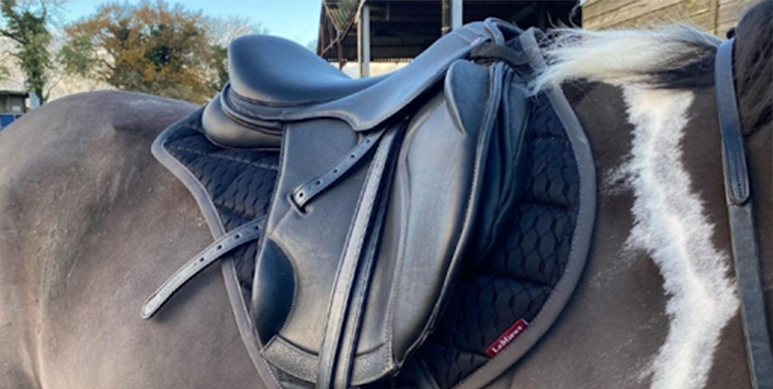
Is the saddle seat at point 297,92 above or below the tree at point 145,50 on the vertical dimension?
above

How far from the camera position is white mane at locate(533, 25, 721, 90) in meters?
0.75

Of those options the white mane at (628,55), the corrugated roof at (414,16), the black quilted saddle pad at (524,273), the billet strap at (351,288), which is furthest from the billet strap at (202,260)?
the corrugated roof at (414,16)

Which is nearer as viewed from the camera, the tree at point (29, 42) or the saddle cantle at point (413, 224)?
the saddle cantle at point (413, 224)

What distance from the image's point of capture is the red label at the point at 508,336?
2.13 feet

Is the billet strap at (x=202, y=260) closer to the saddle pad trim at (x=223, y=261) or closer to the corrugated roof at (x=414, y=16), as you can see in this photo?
the saddle pad trim at (x=223, y=261)

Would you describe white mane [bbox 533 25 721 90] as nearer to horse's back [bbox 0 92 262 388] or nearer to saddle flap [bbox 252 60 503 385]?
saddle flap [bbox 252 60 503 385]

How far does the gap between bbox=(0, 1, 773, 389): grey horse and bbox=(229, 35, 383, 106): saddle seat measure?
225 millimetres

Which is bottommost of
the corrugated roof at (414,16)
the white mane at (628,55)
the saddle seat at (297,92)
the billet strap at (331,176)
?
the corrugated roof at (414,16)

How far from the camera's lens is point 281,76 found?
1106 millimetres

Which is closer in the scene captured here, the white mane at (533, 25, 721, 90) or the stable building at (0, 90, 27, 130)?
the white mane at (533, 25, 721, 90)

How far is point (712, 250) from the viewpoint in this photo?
603 millimetres

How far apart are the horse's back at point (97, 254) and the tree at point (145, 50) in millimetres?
20253

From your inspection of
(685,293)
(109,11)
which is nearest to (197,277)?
(685,293)

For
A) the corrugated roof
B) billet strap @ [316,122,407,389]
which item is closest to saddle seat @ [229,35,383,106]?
billet strap @ [316,122,407,389]
